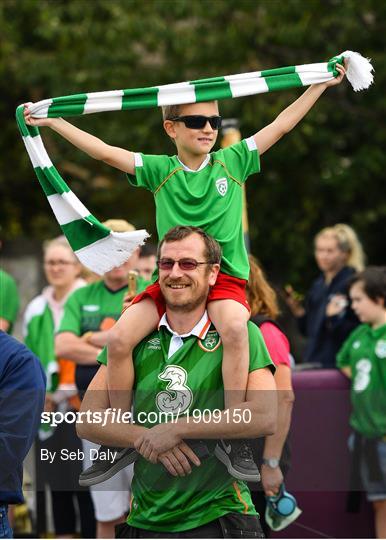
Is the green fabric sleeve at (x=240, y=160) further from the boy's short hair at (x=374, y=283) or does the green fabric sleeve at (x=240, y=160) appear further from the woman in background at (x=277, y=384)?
the boy's short hair at (x=374, y=283)

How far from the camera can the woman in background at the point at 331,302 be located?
340 inches

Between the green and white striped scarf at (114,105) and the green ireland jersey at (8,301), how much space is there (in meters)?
3.44

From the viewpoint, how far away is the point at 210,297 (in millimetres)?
4738

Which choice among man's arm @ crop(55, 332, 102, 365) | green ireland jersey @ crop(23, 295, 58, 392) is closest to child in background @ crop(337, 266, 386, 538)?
man's arm @ crop(55, 332, 102, 365)

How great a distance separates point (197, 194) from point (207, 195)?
0.14ft

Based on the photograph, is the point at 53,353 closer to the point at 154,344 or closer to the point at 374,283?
the point at 374,283

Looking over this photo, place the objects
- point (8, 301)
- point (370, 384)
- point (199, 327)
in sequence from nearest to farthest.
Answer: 1. point (199, 327)
2. point (370, 384)
3. point (8, 301)

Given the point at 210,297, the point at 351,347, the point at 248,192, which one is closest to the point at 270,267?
Result: the point at 248,192

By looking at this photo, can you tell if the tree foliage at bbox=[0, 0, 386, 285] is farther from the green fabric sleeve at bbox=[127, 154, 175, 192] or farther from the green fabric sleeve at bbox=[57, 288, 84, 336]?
the green fabric sleeve at bbox=[127, 154, 175, 192]

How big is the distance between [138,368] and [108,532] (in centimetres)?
296

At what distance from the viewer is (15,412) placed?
4.78 m

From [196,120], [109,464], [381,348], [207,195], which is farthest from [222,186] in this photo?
[381,348]

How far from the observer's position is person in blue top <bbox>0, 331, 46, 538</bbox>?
4738 millimetres

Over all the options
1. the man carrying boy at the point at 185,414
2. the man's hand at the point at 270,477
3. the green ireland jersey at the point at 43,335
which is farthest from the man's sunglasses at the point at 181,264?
the green ireland jersey at the point at 43,335
